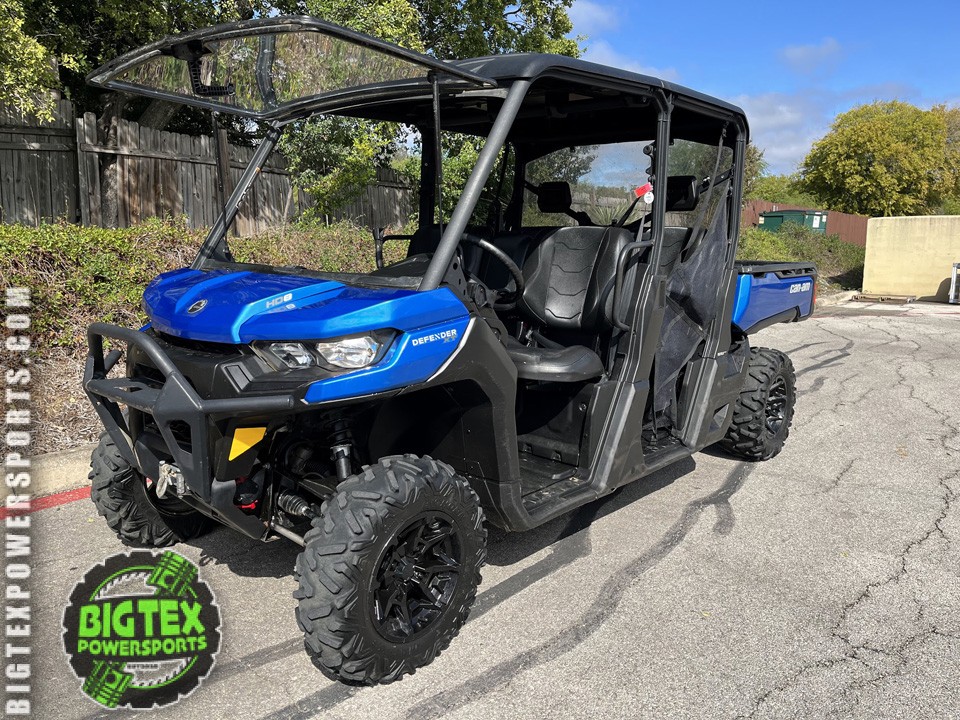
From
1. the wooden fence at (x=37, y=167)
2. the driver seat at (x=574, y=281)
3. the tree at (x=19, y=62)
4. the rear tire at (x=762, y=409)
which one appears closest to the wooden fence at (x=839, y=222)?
the wooden fence at (x=37, y=167)

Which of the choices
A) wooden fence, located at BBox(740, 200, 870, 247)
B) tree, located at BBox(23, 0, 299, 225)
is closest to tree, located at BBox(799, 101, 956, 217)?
wooden fence, located at BBox(740, 200, 870, 247)

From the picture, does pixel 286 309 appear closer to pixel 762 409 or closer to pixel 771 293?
pixel 762 409

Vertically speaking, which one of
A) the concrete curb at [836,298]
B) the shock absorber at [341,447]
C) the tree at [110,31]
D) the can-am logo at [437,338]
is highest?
the tree at [110,31]

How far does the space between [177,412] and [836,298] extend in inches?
660

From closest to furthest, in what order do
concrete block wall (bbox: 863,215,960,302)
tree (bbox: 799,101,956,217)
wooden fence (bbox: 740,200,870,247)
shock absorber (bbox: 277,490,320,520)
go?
shock absorber (bbox: 277,490,320,520), concrete block wall (bbox: 863,215,960,302), wooden fence (bbox: 740,200,870,247), tree (bbox: 799,101,956,217)

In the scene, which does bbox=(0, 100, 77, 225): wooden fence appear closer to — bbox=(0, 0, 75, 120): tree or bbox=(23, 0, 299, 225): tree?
bbox=(23, 0, 299, 225): tree

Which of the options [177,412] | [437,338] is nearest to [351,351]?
[437,338]

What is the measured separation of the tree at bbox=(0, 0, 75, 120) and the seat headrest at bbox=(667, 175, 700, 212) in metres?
5.80

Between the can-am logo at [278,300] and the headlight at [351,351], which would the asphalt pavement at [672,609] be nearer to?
the headlight at [351,351]

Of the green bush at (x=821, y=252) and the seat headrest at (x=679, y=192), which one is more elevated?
the seat headrest at (x=679, y=192)

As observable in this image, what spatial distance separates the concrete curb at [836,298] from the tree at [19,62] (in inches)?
541

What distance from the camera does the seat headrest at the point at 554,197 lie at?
181 inches

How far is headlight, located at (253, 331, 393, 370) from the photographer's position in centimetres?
263

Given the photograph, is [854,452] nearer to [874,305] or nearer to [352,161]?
[352,161]
